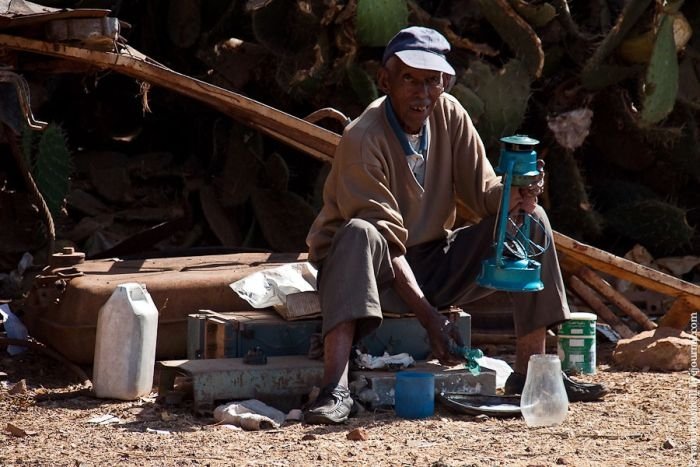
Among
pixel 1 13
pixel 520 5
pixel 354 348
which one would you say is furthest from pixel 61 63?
pixel 520 5

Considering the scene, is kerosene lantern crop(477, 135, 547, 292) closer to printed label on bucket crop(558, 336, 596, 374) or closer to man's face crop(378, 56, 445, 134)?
man's face crop(378, 56, 445, 134)

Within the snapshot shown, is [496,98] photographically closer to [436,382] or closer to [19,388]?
[436,382]

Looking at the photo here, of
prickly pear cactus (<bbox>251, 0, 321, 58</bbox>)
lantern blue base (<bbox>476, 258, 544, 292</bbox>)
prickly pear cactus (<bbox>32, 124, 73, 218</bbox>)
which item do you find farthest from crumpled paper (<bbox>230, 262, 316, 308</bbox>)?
prickly pear cactus (<bbox>251, 0, 321, 58</bbox>)

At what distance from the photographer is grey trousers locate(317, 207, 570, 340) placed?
3.90 m

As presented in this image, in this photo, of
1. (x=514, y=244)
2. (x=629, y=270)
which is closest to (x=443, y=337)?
(x=514, y=244)

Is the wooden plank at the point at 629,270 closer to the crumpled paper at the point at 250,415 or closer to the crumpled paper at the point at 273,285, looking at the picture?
the crumpled paper at the point at 273,285

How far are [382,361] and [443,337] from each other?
0.43 meters

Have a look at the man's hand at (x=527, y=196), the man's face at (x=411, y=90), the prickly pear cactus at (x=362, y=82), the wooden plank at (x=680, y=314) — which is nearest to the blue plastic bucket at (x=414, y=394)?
the man's hand at (x=527, y=196)

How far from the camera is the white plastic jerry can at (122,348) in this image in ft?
14.3

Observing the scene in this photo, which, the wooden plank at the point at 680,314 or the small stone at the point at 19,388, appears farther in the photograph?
the wooden plank at the point at 680,314

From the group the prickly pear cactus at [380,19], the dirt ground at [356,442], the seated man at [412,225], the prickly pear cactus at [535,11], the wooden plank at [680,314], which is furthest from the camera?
the prickly pear cactus at [535,11]

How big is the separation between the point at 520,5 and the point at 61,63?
8.43 feet

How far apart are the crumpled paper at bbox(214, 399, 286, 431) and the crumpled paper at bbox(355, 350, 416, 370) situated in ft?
1.39

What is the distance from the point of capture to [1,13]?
4883 mm
